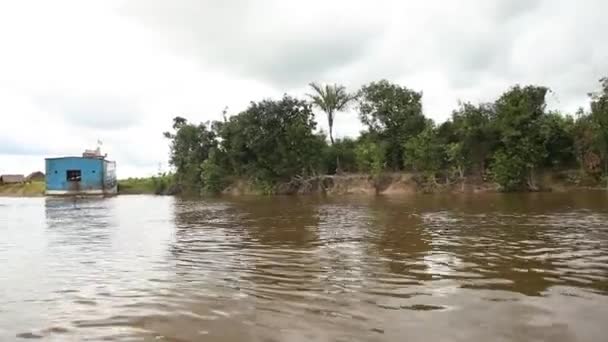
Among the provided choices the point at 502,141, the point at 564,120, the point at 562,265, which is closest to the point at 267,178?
the point at 502,141

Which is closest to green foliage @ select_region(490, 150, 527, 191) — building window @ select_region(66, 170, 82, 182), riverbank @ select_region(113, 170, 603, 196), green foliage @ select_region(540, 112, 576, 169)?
riverbank @ select_region(113, 170, 603, 196)

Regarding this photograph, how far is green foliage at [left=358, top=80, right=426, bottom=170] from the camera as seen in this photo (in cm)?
4659

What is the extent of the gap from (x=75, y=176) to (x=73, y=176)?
21 centimetres

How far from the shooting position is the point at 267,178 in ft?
163

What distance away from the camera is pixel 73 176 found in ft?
197

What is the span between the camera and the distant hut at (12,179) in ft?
244

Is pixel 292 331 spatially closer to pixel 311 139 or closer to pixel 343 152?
pixel 311 139

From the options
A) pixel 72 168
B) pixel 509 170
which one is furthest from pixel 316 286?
pixel 72 168

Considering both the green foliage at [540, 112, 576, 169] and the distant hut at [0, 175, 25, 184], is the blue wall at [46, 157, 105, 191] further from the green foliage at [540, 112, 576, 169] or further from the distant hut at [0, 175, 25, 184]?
the green foliage at [540, 112, 576, 169]

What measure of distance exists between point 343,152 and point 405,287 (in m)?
44.5

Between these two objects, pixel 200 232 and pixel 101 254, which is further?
pixel 200 232

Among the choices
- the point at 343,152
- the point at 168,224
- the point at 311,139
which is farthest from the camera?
the point at 343,152

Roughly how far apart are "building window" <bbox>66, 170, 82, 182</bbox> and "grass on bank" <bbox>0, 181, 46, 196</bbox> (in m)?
5.70

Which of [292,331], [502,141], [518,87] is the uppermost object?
[518,87]
